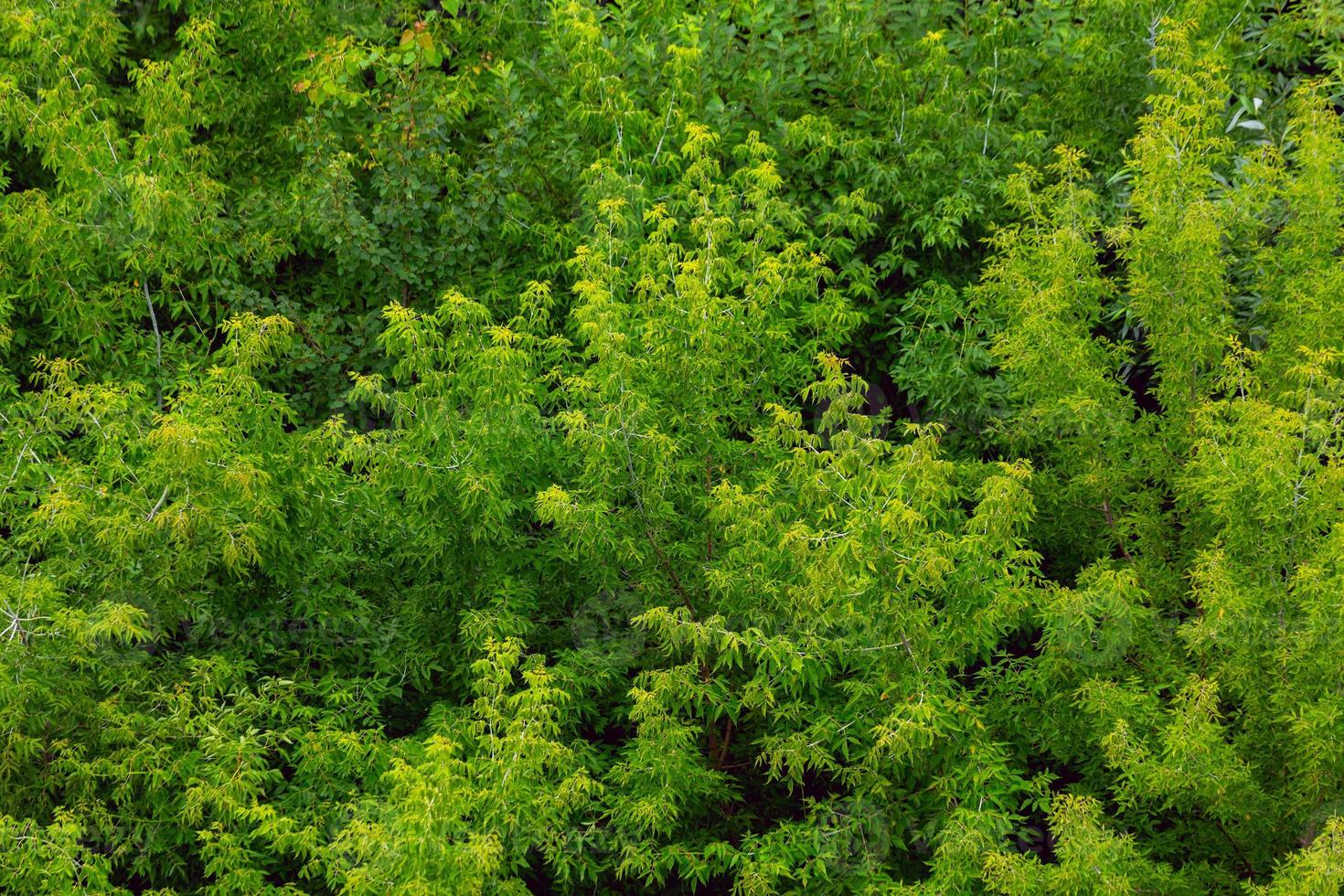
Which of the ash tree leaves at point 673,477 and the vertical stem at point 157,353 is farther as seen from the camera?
the vertical stem at point 157,353

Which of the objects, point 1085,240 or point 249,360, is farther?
point 1085,240

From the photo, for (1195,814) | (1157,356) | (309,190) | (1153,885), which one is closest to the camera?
(1153,885)

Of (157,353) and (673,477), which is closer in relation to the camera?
(673,477)

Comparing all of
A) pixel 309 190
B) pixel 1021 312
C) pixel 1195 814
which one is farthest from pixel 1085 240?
pixel 309 190

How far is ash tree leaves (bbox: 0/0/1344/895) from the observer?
428 centimetres

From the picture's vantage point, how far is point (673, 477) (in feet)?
16.9

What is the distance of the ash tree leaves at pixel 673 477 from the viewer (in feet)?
14.0

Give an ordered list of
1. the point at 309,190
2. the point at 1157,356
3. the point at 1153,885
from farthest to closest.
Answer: the point at 309,190 → the point at 1157,356 → the point at 1153,885

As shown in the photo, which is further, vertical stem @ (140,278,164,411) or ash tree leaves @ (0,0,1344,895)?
vertical stem @ (140,278,164,411)

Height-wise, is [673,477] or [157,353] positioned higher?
[673,477]

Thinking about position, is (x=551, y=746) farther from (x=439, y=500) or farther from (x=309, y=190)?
(x=309, y=190)

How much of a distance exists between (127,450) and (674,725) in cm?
224

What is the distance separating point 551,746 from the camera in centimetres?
408

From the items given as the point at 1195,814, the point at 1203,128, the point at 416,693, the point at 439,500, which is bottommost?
the point at 416,693
